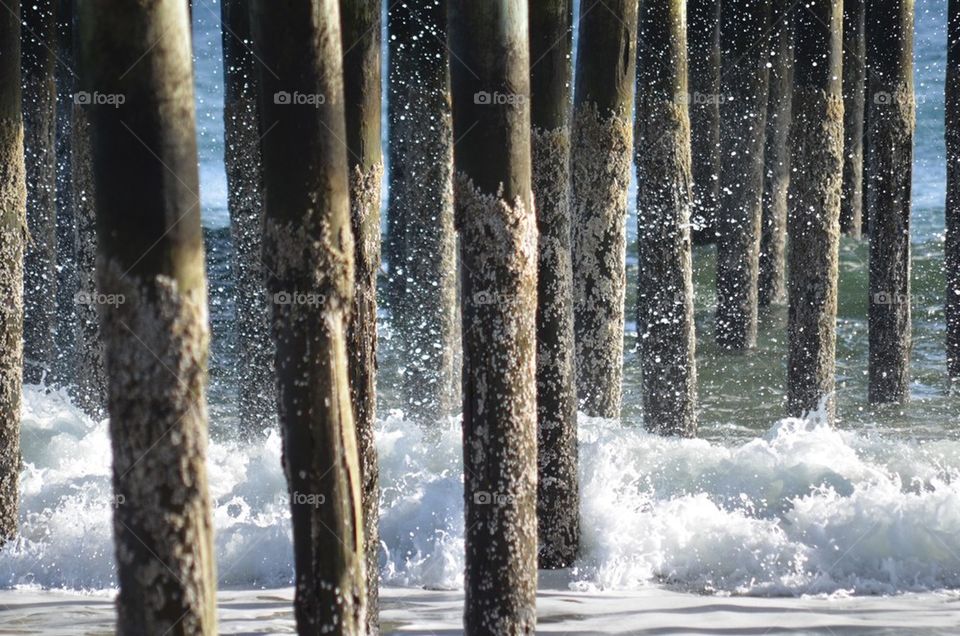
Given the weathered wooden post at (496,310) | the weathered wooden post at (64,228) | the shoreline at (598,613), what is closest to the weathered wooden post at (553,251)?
the shoreline at (598,613)

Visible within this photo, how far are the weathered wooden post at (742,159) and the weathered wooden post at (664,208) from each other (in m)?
4.41

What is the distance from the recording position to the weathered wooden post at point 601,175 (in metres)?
7.19

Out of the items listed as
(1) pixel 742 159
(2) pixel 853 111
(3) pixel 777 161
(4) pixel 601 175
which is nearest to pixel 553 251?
(4) pixel 601 175

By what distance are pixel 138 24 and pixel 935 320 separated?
1413cm

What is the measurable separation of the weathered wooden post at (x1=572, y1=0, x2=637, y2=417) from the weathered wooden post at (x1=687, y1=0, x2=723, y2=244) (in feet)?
16.2

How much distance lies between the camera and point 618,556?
6816mm

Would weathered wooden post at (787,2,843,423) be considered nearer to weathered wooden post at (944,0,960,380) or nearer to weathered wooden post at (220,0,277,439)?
weathered wooden post at (944,0,960,380)

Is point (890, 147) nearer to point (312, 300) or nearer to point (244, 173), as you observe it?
point (244, 173)

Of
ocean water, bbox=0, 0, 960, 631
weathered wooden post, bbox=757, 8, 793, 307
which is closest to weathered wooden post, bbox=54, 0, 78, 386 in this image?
ocean water, bbox=0, 0, 960, 631

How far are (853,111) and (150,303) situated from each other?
14.2 m

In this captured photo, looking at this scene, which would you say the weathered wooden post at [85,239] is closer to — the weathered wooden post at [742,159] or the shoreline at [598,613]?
the shoreline at [598,613]

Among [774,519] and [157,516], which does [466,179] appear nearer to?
[157,516]

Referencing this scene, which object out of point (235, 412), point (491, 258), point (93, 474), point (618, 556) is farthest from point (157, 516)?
point (235, 412)

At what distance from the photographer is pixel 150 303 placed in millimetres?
3033
